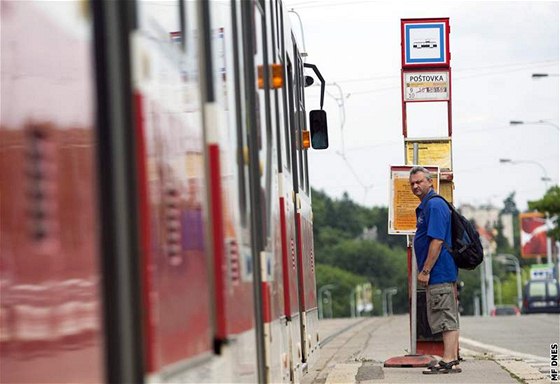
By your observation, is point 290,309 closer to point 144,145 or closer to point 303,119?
point 303,119

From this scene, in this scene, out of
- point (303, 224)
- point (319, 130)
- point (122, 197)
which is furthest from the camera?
point (319, 130)

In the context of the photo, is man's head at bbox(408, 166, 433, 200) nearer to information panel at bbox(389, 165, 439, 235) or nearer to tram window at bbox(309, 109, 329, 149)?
tram window at bbox(309, 109, 329, 149)

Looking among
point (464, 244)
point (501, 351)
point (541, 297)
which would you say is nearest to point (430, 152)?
point (464, 244)

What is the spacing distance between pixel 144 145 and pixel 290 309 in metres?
5.40

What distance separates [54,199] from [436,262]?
10040 mm

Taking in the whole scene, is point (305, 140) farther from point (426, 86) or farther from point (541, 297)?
point (541, 297)

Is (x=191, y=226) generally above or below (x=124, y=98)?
below

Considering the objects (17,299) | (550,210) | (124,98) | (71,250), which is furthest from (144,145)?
(550,210)

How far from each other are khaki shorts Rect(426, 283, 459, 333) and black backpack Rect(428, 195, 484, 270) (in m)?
0.30

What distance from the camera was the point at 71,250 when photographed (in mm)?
4148

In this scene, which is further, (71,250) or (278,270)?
(278,270)

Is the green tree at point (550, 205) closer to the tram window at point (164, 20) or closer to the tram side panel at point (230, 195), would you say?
the tram side panel at point (230, 195)

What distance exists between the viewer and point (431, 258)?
13477mm

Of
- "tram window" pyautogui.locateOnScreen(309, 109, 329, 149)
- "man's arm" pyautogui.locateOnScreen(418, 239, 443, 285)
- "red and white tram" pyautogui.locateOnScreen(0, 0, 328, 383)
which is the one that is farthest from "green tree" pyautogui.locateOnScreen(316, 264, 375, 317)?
"red and white tram" pyautogui.locateOnScreen(0, 0, 328, 383)
